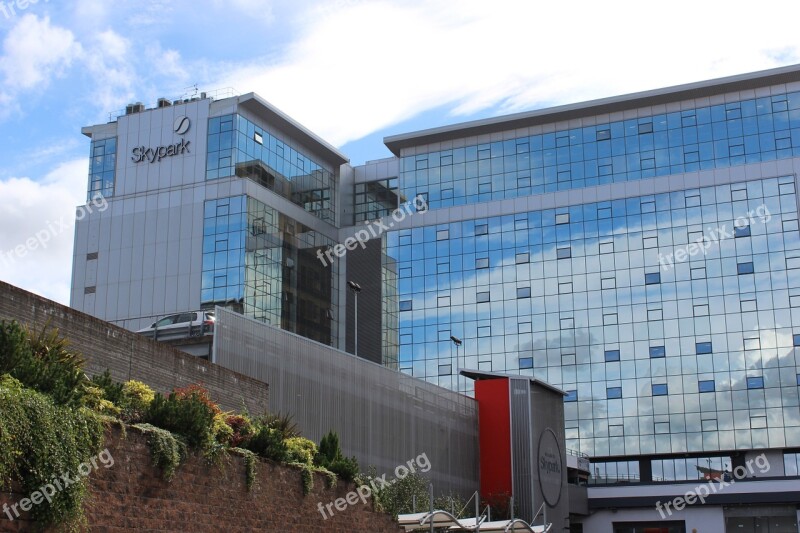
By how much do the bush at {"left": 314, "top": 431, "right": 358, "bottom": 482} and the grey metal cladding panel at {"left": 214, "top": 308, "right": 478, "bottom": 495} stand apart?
528cm

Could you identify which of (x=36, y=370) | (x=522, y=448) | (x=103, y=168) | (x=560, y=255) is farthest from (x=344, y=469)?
(x=103, y=168)

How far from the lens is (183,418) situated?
21219 mm

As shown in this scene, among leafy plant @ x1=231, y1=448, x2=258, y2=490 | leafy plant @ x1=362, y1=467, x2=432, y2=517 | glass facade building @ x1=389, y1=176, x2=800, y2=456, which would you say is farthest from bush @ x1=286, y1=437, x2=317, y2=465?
glass facade building @ x1=389, y1=176, x2=800, y2=456

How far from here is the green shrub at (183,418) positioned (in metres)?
21.0

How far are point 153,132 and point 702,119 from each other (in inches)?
1470

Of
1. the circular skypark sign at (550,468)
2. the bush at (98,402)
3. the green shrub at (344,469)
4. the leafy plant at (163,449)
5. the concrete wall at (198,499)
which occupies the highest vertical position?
the circular skypark sign at (550,468)

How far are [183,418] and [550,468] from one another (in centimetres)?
3400

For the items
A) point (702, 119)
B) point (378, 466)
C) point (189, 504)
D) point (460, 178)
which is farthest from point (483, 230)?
point (189, 504)

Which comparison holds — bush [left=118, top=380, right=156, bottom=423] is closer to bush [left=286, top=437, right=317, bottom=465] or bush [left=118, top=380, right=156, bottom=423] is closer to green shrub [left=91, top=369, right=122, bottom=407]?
green shrub [left=91, top=369, right=122, bottom=407]

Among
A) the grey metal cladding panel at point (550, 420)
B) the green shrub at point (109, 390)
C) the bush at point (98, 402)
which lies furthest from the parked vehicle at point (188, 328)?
the grey metal cladding panel at point (550, 420)

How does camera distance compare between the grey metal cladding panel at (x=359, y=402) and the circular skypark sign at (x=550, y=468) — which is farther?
the circular skypark sign at (x=550, y=468)

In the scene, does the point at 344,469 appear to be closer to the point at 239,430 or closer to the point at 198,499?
the point at 239,430

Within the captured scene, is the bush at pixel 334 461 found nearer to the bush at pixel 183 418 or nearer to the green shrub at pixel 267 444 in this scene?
the green shrub at pixel 267 444

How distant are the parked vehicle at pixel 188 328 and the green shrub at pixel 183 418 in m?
11.9
